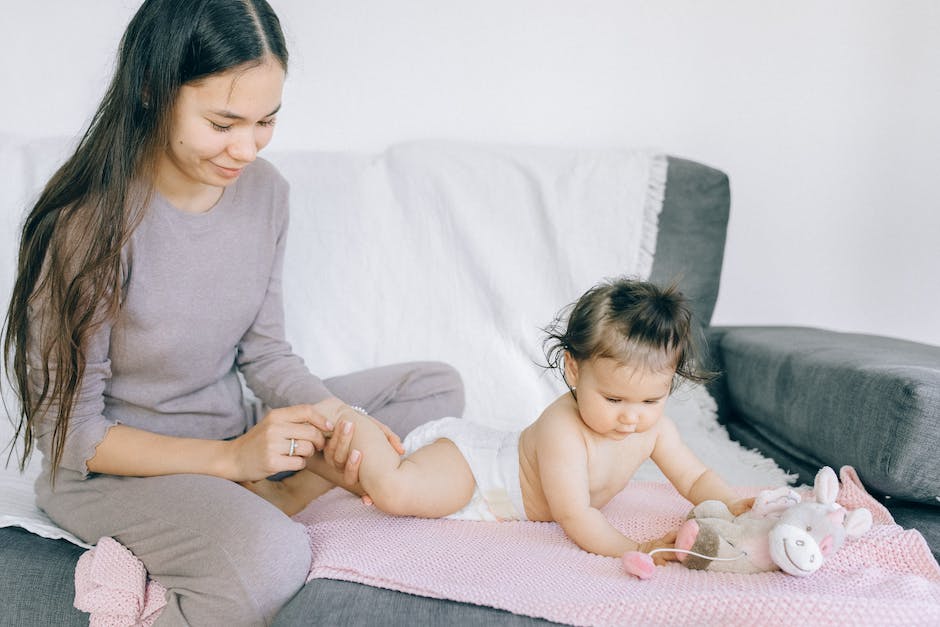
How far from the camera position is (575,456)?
47.0 inches

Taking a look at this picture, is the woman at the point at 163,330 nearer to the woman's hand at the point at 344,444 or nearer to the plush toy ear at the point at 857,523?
the woman's hand at the point at 344,444

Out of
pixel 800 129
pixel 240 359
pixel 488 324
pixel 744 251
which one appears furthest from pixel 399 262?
pixel 800 129

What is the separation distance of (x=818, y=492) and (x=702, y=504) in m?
0.14

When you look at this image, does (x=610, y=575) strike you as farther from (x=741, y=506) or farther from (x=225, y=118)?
(x=225, y=118)

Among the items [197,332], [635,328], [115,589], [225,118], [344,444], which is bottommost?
[115,589]

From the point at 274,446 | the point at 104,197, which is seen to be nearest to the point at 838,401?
the point at 274,446

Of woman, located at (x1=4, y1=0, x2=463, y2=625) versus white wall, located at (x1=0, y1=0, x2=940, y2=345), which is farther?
white wall, located at (x1=0, y1=0, x2=940, y2=345)

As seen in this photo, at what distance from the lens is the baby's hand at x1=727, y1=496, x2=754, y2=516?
3.87 feet

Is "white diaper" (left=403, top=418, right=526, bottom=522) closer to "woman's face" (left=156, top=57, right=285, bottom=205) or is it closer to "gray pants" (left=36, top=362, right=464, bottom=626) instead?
"gray pants" (left=36, top=362, right=464, bottom=626)

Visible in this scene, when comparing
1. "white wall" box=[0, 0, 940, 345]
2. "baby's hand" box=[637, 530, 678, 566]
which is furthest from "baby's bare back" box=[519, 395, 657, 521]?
"white wall" box=[0, 0, 940, 345]

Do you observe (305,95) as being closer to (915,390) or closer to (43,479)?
(43,479)

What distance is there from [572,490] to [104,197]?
724mm

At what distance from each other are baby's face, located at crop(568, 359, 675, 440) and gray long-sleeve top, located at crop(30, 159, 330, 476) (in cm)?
43

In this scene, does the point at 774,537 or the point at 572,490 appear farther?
the point at 572,490
